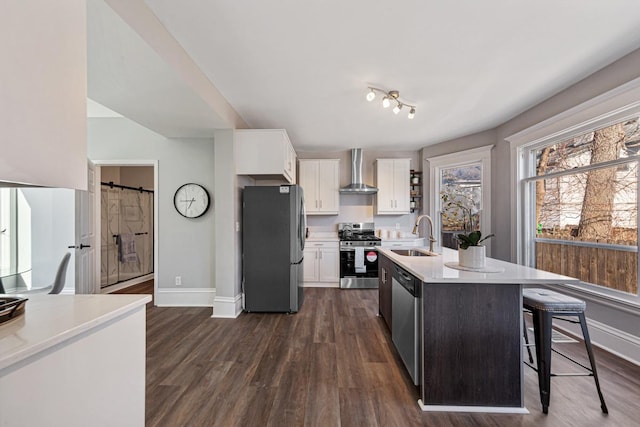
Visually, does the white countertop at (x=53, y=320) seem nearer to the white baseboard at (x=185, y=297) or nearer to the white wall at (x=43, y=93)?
the white wall at (x=43, y=93)

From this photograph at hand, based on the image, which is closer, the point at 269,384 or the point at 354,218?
the point at 269,384

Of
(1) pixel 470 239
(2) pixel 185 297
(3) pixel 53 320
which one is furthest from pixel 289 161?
(3) pixel 53 320

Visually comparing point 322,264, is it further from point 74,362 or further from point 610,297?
point 74,362

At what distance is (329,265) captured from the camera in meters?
4.57

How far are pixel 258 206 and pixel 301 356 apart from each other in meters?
1.80

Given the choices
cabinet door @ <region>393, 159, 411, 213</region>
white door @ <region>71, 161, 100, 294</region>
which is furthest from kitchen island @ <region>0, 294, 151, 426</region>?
cabinet door @ <region>393, 159, 411, 213</region>

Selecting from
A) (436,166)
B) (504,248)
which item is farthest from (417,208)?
(504,248)

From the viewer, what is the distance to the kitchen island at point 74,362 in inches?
27.1

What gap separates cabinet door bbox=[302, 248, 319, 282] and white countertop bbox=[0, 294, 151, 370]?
11.4 ft

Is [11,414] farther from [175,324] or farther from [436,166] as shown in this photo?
[436,166]

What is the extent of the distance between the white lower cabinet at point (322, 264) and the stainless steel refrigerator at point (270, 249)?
4.20ft

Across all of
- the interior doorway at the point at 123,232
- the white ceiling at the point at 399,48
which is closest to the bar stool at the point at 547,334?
the white ceiling at the point at 399,48

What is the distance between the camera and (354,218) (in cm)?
511

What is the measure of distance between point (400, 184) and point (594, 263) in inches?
110
